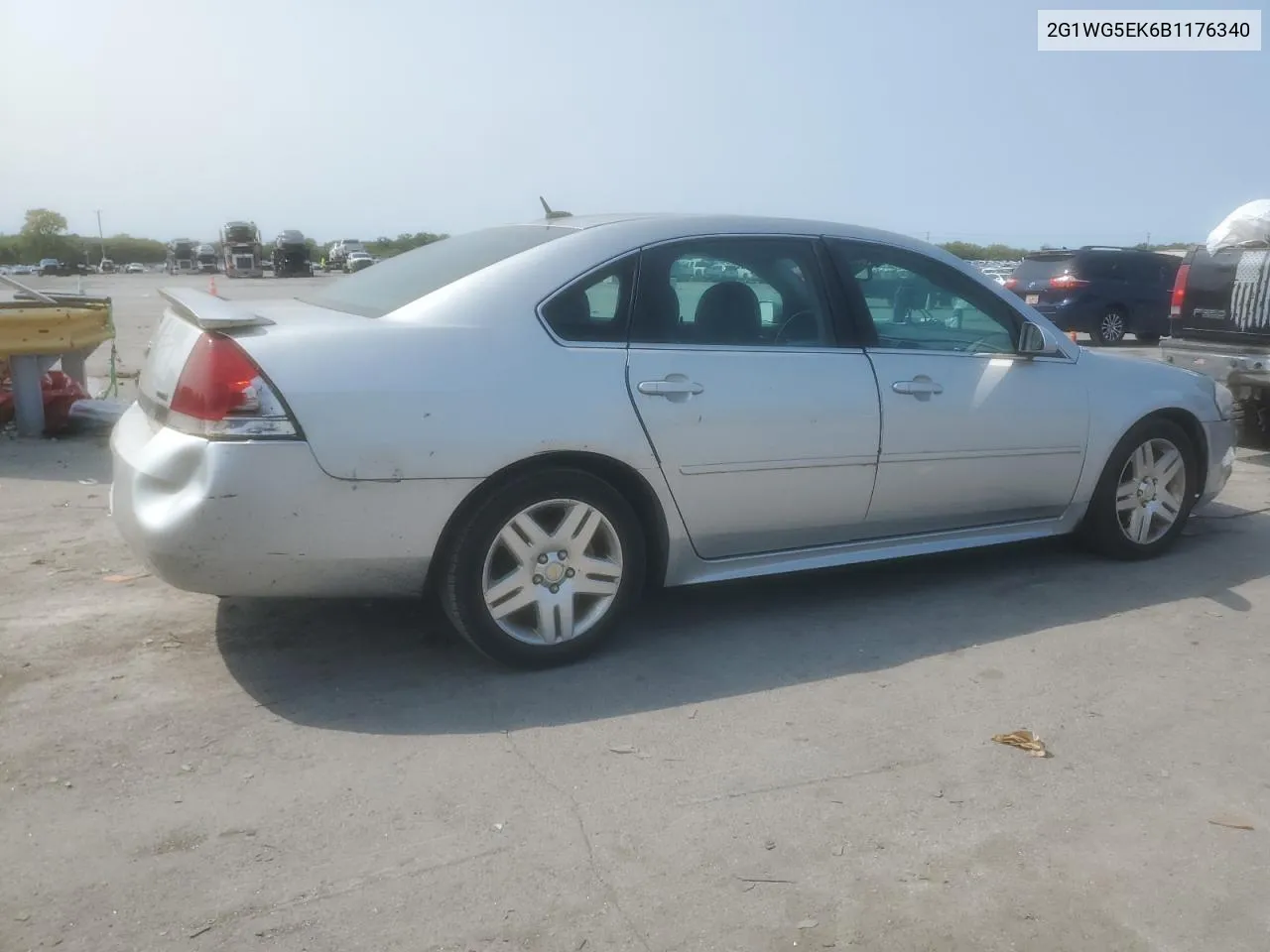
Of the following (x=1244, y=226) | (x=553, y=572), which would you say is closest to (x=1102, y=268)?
(x=1244, y=226)

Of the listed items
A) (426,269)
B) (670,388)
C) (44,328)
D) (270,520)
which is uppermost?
(426,269)

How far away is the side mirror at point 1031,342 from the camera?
4996 millimetres

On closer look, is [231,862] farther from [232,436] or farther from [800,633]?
[800,633]

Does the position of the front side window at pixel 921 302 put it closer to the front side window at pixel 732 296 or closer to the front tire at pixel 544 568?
the front side window at pixel 732 296

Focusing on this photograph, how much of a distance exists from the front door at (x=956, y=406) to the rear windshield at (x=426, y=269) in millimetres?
1297

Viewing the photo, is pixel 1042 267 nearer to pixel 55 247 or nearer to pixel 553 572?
pixel 553 572

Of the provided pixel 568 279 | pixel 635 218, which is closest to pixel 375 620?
pixel 568 279

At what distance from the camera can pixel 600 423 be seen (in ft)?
13.0

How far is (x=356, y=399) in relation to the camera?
11.9ft

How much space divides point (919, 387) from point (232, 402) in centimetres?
263

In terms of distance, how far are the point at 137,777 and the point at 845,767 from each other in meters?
2.01

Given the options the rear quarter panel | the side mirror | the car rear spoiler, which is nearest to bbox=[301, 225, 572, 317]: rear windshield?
the rear quarter panel

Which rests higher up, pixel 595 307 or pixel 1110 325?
pixel 595 307

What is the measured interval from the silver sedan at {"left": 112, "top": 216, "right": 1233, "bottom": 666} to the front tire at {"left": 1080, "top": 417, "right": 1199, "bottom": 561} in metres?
0.05
